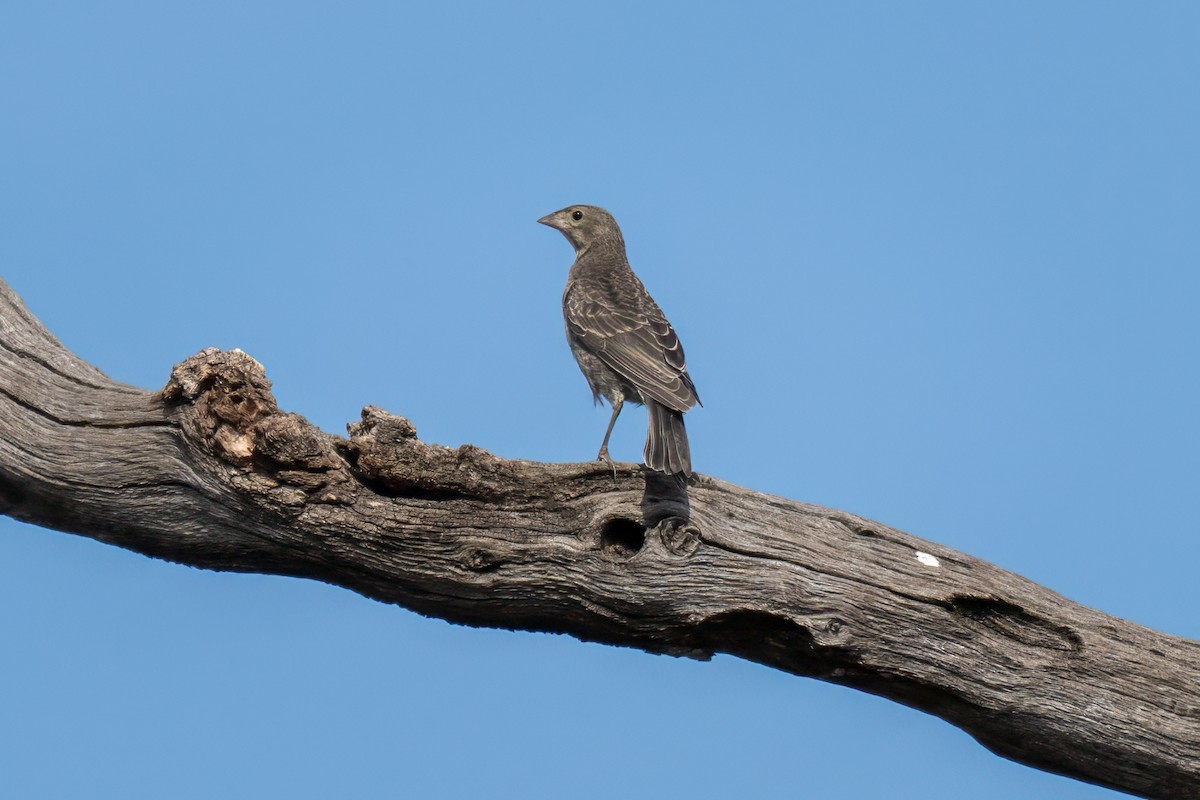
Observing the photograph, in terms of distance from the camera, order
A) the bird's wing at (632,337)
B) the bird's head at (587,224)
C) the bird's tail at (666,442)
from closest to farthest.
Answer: the bird's tail at (666,442) → the bird's wing at (632,337) → the bird's head at (587,224)

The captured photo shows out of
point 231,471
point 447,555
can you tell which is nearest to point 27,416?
point 231,471

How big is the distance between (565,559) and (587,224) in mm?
4898

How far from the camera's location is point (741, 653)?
18.2ft

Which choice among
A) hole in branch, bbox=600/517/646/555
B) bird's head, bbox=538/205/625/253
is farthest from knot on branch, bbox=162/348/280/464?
bird's head, bbox=538/205/625/253

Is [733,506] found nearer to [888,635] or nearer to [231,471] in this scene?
[888,635]

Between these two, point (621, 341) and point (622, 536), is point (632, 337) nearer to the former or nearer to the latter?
point (621, 341)

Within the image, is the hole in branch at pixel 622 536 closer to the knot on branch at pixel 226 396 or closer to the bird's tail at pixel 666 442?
the bird's tail at pixel 666 442

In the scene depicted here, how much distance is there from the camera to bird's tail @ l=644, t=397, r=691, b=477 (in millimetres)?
5660

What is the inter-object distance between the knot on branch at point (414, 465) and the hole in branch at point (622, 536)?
0.50m

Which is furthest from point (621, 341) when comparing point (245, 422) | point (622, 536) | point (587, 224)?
point (245, 422)

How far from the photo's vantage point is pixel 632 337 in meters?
7.46

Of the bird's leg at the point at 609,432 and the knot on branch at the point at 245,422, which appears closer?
the knot on branch at the point at 245,422

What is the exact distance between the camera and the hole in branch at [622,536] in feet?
17.9

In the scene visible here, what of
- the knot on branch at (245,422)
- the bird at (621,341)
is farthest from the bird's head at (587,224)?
the knot on branch at (245,422)
